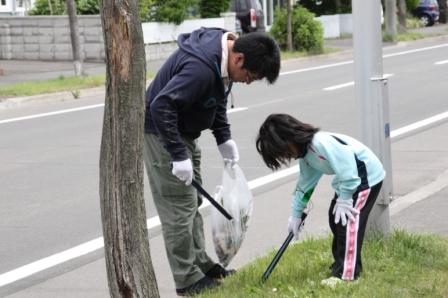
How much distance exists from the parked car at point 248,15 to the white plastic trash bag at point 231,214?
23.1 m

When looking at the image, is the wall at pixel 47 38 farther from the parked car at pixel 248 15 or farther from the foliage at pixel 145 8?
the parked car at pixel 248 15

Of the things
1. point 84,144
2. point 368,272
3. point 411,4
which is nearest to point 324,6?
point 411,4

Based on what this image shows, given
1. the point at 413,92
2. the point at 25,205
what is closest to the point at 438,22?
the point at 413,92

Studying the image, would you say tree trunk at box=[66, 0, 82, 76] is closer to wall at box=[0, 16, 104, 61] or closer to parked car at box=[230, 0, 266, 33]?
wall at box=[0, 16, 104, 61]

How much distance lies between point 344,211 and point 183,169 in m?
0.90

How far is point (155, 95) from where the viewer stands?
16.5 feet

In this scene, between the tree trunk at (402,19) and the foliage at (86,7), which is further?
the tree trunk at (402,19)

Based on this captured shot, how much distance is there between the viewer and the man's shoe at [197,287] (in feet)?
17.2

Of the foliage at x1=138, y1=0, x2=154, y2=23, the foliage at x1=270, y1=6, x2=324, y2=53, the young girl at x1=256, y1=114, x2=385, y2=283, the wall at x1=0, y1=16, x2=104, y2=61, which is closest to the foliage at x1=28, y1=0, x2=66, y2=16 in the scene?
the wall at x1=0, y1=16, x2=104, y2=61

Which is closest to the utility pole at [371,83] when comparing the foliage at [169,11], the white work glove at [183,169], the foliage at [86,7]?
the white work glove at [183,169]

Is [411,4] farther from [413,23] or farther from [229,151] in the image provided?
[229,151]

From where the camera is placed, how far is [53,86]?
18.8 meters

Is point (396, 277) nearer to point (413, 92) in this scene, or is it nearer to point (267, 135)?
point (267, 135)

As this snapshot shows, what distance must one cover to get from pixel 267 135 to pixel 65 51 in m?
21.9
